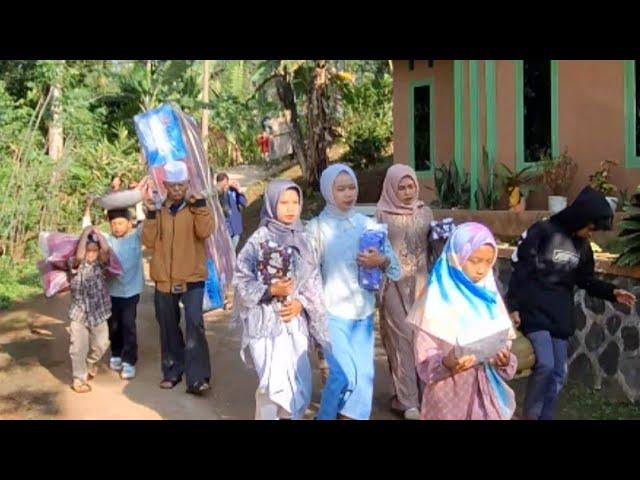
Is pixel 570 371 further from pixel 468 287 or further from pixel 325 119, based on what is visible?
pixel 325 119

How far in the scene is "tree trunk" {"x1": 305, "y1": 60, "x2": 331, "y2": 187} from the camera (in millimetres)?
17172

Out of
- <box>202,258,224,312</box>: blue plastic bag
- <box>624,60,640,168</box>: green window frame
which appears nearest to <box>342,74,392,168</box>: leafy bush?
<box>624,60,640,168</box>: green window frame

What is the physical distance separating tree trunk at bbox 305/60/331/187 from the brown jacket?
1175cm

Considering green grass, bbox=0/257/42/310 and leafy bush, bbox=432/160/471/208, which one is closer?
green grass, bbox=0/257/42/310

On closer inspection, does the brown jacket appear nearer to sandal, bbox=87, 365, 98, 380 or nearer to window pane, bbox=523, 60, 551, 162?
sandal, bbox=87, 365, 98, 380

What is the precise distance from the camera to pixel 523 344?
4.82 m

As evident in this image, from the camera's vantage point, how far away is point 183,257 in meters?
5.80

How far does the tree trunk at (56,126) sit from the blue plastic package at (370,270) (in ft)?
42.2

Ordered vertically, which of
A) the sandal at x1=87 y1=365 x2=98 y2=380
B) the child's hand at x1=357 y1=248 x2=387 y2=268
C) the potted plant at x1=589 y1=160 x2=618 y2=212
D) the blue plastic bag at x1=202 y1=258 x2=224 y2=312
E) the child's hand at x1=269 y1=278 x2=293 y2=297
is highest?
the potted plant at x1=589 y1=160 x2=618 y2=212

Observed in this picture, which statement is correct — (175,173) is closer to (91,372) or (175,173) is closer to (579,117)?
(91,372)

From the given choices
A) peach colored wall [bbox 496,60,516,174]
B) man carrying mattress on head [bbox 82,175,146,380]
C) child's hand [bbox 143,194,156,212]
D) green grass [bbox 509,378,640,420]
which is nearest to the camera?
green grass [bbox 509,378,640,420]

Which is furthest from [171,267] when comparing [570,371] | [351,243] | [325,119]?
[325,119]

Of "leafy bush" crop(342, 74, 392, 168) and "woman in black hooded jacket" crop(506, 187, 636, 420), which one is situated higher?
"leafy bush" crop(342, 74, 392, 168)

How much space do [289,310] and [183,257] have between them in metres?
1.39
